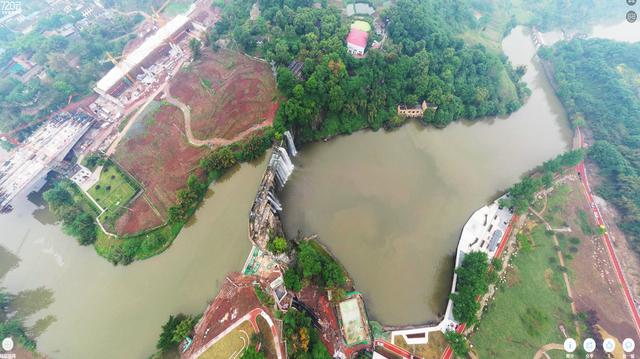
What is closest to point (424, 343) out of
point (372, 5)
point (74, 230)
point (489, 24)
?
point (74, 230)

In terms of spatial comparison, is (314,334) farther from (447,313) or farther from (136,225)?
(136,225)

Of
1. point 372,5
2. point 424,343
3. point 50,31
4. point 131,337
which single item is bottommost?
point 424,343

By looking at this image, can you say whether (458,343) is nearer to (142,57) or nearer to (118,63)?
(142,57)

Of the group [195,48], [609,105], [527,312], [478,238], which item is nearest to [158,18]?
[195,48]

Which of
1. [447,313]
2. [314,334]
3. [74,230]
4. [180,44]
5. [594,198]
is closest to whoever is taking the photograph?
[314,334]

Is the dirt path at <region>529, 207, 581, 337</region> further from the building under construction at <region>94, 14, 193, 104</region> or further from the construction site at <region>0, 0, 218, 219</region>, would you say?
the building under construction at <region>94, 14, 193, 104</region>


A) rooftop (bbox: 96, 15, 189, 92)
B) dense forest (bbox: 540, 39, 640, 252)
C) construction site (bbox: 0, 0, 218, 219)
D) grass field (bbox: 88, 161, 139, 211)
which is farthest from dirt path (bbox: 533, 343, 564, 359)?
rooftop (bbox: 96, 15, 189, 92)
